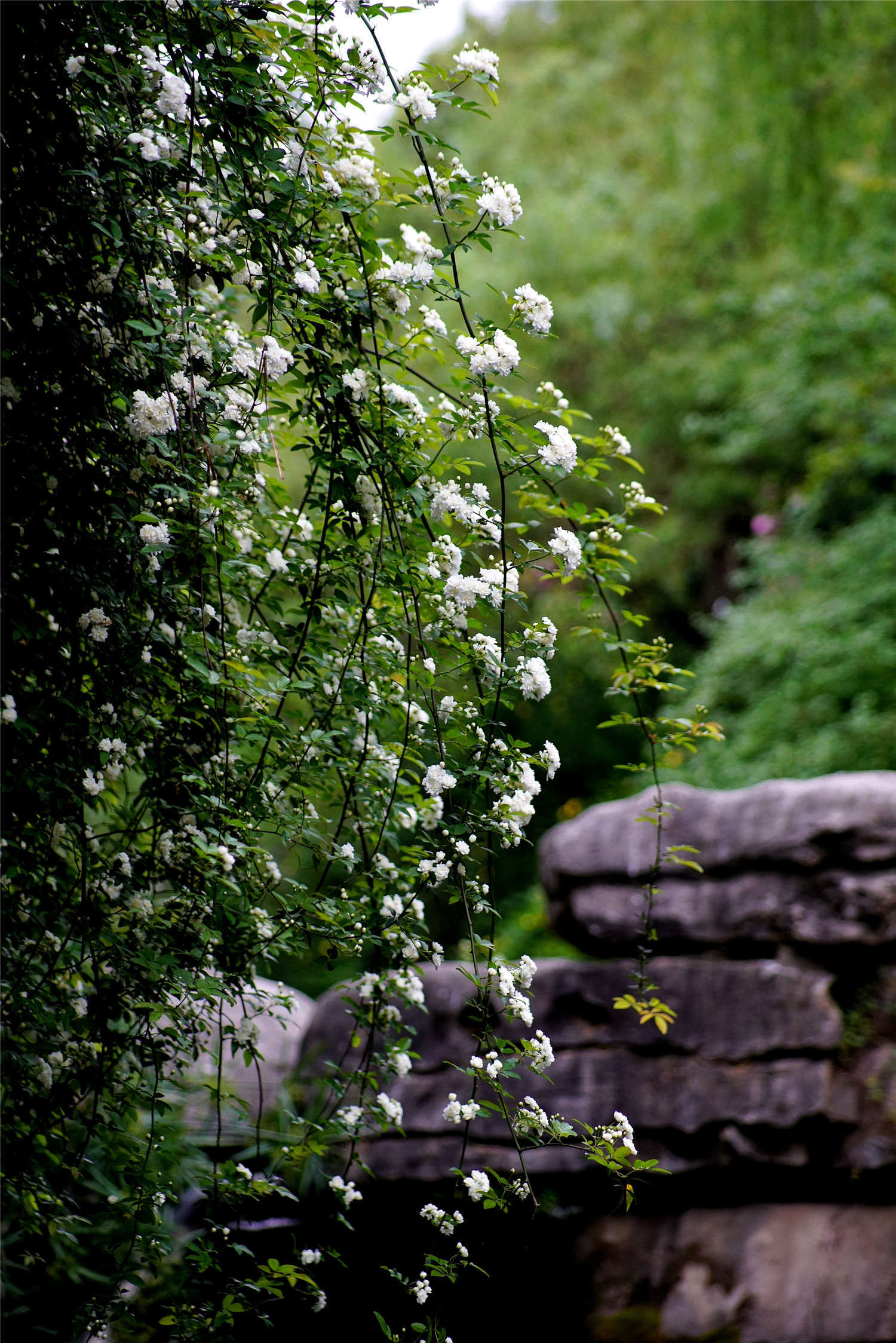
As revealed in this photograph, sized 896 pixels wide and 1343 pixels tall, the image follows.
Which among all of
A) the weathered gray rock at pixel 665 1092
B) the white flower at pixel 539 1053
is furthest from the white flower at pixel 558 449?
the weathered gray rock at pixel 665 1092

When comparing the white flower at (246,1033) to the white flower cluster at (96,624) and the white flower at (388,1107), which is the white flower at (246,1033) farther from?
the white flower cluster at (96,624)

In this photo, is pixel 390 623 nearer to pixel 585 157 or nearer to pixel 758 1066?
pixel 758 1066

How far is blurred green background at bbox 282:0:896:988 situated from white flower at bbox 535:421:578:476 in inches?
105

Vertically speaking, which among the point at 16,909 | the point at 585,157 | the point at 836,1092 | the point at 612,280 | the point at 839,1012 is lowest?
the point at 16,909

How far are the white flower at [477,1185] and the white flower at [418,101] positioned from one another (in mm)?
1427

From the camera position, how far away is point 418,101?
1.45 metres

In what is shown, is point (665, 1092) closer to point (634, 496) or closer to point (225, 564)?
point (634, 496)

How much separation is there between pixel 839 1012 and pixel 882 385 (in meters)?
3.65

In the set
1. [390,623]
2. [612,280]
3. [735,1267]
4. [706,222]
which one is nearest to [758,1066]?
[735,1267]

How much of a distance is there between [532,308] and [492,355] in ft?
0.40

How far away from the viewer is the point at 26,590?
1660 mm

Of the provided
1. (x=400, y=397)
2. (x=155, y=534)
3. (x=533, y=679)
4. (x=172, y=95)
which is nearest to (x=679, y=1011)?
(x=533, y=679)

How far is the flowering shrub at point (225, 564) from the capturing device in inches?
57.4

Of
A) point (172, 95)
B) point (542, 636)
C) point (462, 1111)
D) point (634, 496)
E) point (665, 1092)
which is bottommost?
point (462, 1111)
